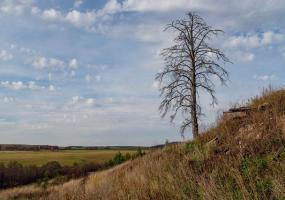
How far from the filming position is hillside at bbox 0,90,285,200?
30.3 ft

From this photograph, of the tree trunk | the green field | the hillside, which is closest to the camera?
the hillside

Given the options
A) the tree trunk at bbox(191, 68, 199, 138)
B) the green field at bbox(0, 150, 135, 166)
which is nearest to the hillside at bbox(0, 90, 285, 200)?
the tree trunk at bbox(191, 68, 199, 138)

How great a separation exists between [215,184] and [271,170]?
119 cm

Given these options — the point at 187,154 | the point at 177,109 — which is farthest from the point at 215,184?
the point at 177,109

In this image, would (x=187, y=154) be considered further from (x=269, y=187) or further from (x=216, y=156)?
(x=269, y=187)

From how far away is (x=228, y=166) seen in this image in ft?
35.0

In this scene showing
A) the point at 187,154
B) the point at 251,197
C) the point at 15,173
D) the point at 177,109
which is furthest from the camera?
the point at 15,173

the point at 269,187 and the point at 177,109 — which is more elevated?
the point at 177,109

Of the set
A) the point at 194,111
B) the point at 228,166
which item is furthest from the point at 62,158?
the point at 228,166

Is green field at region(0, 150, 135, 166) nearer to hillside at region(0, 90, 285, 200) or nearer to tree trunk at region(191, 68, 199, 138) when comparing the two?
tree trunk at region(191, 68, 199, 138)

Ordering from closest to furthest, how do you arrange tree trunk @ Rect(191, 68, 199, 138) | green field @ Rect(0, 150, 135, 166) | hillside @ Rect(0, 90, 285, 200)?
hillside @ Rect(0, 90, 285, 200), tree trunk @ Rect(191, 68, 199, 138), green field @ Rect(0, 150, 135, 166)

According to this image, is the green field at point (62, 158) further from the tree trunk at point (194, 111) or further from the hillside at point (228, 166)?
the hillside at point (228, 166)

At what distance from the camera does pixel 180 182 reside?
11242mm

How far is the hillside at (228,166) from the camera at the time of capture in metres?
9.24
